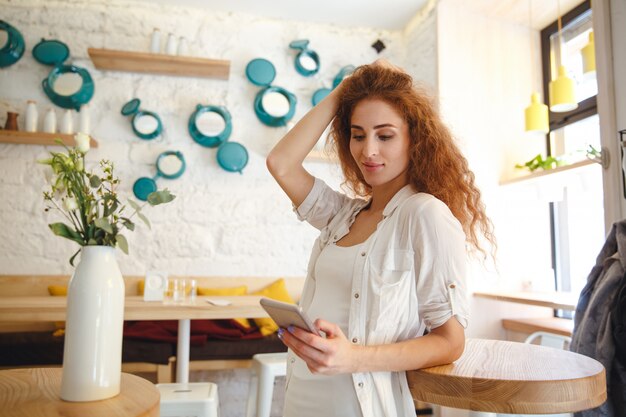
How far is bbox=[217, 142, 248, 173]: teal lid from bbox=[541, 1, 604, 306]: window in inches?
82.0

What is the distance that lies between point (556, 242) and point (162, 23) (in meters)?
3.13

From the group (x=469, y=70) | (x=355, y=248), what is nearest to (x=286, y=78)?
(x=469, y=70)

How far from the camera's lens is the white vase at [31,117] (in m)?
3.25

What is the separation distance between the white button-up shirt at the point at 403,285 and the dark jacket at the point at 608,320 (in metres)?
0.78

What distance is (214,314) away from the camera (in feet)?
7.67

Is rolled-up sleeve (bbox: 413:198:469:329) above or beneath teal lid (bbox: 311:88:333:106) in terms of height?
beneath

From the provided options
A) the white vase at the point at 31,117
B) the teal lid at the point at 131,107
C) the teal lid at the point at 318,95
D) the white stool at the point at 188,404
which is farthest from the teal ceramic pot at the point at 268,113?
the white stool at the point at 188,404

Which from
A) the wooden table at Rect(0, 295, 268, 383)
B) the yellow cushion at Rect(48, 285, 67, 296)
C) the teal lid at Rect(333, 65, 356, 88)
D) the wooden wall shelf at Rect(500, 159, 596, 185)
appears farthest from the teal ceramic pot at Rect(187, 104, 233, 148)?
the wooden wall shelf at Rect(500, 159, 596, 185)

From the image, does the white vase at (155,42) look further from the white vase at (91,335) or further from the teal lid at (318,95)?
the white vase at (91,335)

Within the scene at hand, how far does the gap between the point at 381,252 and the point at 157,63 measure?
2.82 m

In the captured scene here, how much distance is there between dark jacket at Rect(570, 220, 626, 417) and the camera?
1521mm

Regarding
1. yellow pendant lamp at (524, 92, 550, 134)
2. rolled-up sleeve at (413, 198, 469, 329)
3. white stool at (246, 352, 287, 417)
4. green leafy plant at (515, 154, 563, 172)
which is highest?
yellow pendant lamp at (524, 92, 550, 134)

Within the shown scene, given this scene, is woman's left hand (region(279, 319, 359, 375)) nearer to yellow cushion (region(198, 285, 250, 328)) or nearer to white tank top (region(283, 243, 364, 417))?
white tank top (region(283, 243, 364, 417))

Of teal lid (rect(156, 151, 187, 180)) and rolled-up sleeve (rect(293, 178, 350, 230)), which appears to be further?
teal lid (rect(156, 151, 187, 180))
